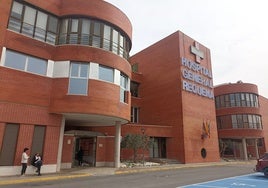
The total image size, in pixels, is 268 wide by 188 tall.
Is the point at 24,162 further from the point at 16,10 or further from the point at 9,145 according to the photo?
the point at 16,10

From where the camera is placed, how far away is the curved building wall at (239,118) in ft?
138

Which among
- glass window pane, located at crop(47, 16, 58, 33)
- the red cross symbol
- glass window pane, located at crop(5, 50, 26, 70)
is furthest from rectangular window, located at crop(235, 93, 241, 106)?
A: glass window pane, located at crop(5, 50, 26, 70)

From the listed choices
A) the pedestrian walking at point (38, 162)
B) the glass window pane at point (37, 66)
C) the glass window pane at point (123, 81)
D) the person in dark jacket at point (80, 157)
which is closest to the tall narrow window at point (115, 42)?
the glass window pane at point (123, 81)

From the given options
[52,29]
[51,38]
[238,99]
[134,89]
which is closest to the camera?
[51,38]

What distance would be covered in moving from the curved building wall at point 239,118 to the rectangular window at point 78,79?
97.6 feet

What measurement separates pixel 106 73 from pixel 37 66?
5.32 m

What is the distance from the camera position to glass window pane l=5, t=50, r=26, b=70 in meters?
17.0

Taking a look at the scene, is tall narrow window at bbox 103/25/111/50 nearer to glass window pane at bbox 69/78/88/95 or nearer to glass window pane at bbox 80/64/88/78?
glass window pane at bbox 80/64/88/78

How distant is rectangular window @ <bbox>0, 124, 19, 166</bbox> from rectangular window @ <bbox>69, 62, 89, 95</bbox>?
4.73 metres

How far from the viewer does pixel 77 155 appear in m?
23.3

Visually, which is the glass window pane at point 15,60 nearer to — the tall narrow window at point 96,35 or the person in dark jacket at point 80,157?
the tall narrow window at point 96,35

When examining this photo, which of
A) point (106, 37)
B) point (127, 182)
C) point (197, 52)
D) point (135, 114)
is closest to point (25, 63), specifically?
point (106, 37)

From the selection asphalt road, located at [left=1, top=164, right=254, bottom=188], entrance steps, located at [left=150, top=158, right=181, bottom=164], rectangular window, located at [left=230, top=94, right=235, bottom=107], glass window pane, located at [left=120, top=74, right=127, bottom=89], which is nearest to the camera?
asphalt road, located at [left=1, top=164, right=254, bottom=188]

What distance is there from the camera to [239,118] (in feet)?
141
